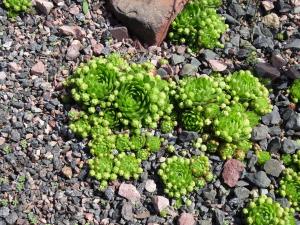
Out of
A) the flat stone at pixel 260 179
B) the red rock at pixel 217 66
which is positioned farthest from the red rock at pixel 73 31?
the flat stone at pixel 260 179

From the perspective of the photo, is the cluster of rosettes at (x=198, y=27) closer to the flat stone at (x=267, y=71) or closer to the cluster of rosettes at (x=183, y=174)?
the flat stone at (x=267, y=71)

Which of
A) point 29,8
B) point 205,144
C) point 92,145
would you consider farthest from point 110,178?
point 29,8

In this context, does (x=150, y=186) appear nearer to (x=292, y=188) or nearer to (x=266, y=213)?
(x=266, y=213)

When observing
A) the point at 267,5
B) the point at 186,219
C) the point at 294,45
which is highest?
the point at 267,5

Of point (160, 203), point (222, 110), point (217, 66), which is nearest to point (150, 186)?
point (160, 203)

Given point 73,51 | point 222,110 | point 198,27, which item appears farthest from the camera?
point 198,27

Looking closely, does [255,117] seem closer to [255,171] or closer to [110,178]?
[255,171]

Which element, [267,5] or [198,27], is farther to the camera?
[267,5]

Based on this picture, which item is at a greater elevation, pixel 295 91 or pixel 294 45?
pixel 294 45
